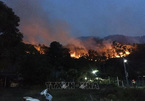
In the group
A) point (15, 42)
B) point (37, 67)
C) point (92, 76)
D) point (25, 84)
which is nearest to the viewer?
point (15, 42)

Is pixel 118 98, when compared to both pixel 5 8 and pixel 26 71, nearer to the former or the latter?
pixel 26 71

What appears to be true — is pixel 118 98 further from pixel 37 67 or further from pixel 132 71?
pixel 132 71

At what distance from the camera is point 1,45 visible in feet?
50.5

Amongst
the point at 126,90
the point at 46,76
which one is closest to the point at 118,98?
the point at 126,90

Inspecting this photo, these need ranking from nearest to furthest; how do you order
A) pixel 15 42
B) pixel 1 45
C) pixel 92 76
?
pixel 1 45 < pixel 15 42 < pixel 92 76

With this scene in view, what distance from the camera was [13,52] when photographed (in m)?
Answer: 16.0

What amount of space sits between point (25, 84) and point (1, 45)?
7066 mm

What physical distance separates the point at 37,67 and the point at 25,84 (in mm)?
3457

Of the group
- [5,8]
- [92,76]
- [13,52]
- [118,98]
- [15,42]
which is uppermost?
[5,8]

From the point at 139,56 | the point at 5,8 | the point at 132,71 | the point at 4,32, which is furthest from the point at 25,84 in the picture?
→ the point at 139,56

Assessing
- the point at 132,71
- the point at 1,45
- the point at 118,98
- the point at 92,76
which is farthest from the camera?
the point at 132,71

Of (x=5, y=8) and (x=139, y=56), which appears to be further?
(x=139, y=56)

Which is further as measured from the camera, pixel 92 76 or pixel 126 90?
pixel 92 76

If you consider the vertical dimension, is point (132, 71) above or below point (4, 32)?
below
